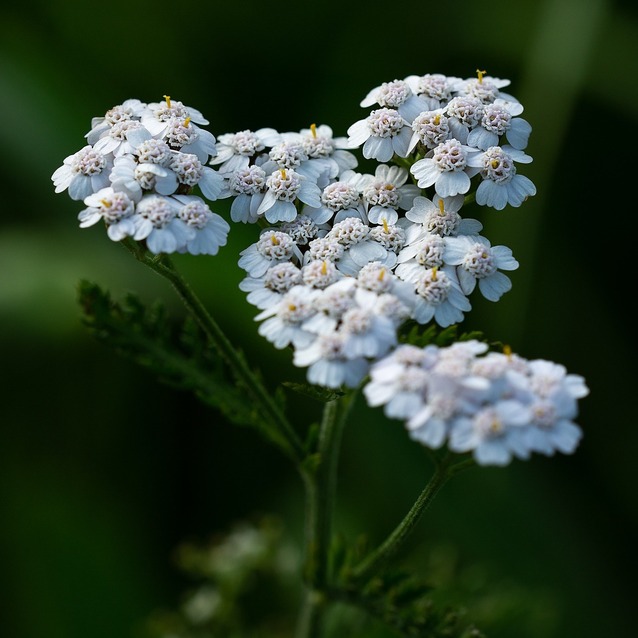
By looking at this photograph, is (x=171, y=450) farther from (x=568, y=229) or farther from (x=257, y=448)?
(x=568, y=229)

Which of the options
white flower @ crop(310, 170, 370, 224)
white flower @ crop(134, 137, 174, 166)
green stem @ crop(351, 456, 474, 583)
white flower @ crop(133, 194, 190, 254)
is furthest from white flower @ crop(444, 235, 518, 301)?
white flower @ crop(134, 137, 174, 166)

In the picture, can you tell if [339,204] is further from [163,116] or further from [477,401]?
[477,401]

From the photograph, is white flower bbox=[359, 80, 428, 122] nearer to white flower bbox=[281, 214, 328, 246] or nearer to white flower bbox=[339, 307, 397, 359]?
white flower bbox=[281, 214, 328, 246]

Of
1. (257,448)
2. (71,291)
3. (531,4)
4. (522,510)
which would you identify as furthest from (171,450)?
(531,4)

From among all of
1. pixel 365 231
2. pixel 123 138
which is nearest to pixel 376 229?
pixel 365 231

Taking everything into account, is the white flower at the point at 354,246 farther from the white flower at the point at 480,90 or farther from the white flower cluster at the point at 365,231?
the white flower at the point at 480,90
